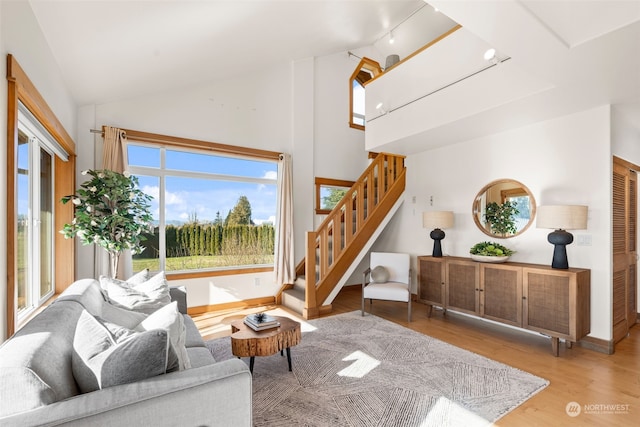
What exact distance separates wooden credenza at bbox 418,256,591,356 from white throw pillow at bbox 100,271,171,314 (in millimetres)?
3367

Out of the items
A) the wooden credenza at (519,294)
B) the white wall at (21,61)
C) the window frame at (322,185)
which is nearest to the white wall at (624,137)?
the wooden credenza at (519,294)

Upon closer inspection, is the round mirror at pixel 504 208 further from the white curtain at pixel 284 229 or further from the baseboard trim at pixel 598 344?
the white curtain at pixel 284 229

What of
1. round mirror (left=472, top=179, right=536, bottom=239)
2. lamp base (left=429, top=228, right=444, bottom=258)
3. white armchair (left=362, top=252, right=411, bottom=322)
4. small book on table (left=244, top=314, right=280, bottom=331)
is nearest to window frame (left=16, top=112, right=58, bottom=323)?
small book on table (left=244, top=314, right=280, bottom=331)

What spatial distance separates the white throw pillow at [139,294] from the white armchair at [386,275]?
8.40ft

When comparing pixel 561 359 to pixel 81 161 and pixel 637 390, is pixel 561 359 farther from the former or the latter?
pixel 81 161

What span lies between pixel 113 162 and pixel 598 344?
5778mm

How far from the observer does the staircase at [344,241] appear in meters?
4.48

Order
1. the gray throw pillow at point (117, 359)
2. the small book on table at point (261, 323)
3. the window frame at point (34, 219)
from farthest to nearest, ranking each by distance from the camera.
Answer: the small book on table at point (261, 323)
the window frame at point (34, 219)
the gray throw pillow at point (117, 359)

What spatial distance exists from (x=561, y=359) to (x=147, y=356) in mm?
3650

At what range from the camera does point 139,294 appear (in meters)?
2.73

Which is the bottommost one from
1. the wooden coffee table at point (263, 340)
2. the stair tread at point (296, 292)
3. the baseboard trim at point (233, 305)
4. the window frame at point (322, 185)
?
the baseboard trim at point (233, 305)

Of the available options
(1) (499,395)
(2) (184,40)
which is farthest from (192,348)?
(2) (184,40)

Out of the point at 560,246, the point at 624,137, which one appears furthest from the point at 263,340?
the point at 624,137

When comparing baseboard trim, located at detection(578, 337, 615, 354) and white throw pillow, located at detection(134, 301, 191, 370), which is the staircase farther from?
baseboard trim, located at detection(578, 337, 615, 354)
